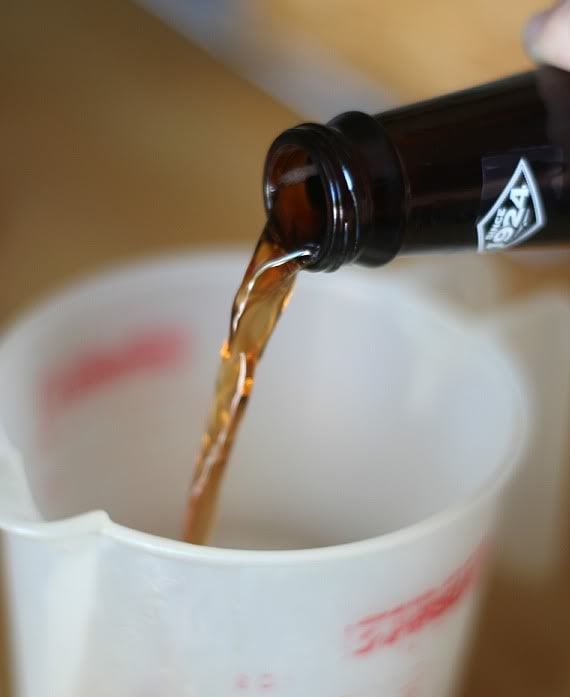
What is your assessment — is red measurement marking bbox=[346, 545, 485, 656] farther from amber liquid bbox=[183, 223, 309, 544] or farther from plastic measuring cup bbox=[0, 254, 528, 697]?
amber liquid bbox=[183, 223, 309, 544]

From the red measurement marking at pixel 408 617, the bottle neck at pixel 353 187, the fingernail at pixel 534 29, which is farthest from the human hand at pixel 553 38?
the red measurement marking at pixel 408 617

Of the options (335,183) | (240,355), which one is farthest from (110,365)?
(335,183)

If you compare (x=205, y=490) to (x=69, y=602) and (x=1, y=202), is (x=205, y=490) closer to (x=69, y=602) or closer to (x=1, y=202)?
(x=69, y=602)

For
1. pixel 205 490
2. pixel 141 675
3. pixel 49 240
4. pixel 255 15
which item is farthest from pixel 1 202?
pixel 141 675

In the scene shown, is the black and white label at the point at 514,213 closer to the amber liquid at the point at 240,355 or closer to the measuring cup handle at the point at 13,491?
the amber liquid at the point at 240,355

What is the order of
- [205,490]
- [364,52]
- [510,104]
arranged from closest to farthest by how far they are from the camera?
[510,104]
[205,490]
[364,52]

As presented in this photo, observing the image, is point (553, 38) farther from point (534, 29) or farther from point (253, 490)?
point (253, 490)
